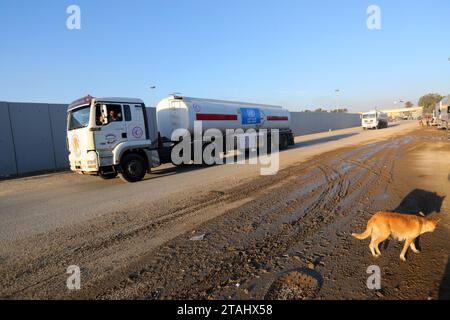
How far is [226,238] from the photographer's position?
183 inches

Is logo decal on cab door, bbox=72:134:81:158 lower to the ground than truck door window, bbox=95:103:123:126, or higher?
lower

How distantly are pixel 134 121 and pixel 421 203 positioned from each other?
8820mm

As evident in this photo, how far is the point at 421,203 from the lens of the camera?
19.6 ft

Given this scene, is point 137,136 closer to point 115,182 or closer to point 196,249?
point 115,182

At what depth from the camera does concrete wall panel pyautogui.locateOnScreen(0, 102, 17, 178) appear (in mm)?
14109

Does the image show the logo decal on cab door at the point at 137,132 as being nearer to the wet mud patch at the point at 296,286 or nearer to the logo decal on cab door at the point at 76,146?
the logo decal on cab door at the point at 76,146

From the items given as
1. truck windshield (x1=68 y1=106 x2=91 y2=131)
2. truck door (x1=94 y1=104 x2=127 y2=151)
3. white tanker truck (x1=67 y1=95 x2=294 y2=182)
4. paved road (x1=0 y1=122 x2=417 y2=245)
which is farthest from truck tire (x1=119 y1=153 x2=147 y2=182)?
truck windshield (x1=68 y1=106 x2=91 y2=131)

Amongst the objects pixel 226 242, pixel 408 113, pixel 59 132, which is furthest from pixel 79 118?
pixel 408 113

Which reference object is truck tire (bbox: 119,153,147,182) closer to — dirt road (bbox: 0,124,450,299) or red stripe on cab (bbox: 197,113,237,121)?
dirt road (bbox: 0,124,450,299)

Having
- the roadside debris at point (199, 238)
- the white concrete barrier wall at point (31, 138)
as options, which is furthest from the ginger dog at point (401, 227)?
the white concrete barrier wall at point (31, 138)

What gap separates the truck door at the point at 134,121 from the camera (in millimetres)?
10461

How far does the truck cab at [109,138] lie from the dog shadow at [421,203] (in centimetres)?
805

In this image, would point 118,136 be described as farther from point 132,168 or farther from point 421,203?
point 421,203
